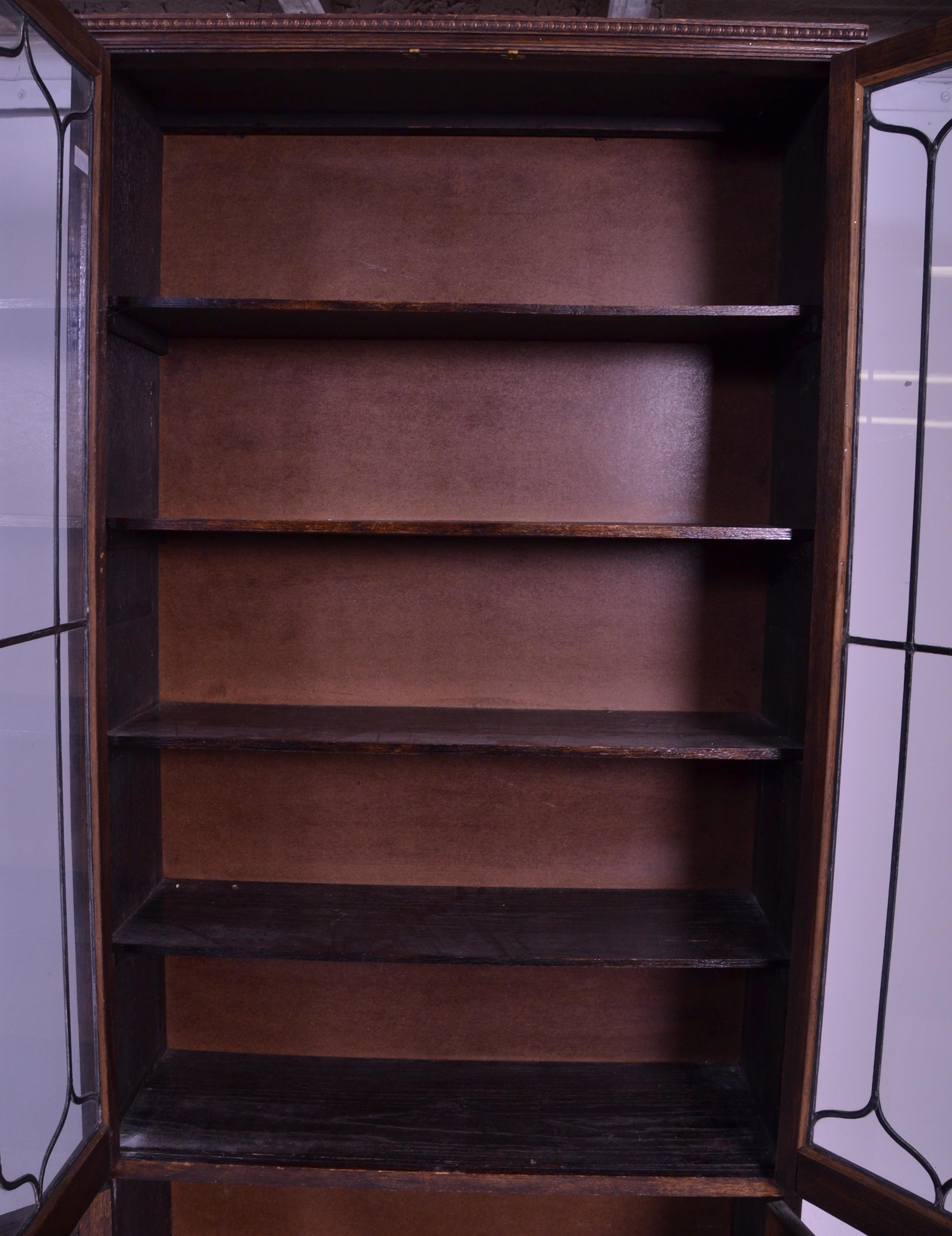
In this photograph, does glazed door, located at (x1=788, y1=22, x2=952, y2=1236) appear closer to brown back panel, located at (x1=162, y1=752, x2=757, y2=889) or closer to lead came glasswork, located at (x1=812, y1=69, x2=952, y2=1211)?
lead came glasswork, located at (x1=812, y1=69, x2=952, y2=1211)

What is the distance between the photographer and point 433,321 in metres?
1.88

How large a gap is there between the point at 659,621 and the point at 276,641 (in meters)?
0.97

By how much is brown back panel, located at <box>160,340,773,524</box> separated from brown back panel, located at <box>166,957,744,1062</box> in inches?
46.9

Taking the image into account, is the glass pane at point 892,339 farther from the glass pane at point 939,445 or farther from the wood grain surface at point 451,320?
the wood grain surface at point 451,320

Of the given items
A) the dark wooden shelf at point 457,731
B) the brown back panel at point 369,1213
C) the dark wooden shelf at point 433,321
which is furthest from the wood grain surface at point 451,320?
the brown back panel at point 369,1213

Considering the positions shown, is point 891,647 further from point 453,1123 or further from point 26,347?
point 26,347

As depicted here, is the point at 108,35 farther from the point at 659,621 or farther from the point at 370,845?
the point at 370,845

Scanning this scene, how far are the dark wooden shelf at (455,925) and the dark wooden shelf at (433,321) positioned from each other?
1337 mm

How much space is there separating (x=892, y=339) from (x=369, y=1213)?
2528 mm

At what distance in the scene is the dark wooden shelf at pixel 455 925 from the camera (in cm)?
185

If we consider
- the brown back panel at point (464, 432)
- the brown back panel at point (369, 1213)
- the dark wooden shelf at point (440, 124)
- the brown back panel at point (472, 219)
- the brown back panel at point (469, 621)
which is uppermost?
the dark wooden shelf at point (440, 124)

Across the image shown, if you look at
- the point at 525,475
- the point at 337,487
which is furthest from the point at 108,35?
the point at 525,475

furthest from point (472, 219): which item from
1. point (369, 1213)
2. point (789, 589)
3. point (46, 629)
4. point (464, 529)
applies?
point (369, 1213)

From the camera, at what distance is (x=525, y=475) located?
84.4 inches
